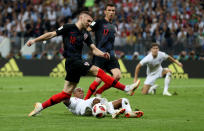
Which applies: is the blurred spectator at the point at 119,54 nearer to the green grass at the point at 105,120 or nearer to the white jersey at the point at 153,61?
the white jersey at the point at 153,61

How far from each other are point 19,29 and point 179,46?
10810 millimetres

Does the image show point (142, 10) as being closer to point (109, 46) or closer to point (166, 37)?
point (166, 37)

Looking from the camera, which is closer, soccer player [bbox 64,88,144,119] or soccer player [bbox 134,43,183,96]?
soccer player [bbox 64,88,144,119]

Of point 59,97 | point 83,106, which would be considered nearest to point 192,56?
point 83,106

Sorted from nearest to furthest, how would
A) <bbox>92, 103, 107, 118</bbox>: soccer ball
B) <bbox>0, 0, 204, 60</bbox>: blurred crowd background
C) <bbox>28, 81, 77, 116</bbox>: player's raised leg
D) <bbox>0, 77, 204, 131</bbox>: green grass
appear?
<bbox>0, 77, 204, 131</bbox>: green grass, <bbox>92, 103, 107, 118</bbox>: soccer ball, <bbox>28, 81, 77, 116</bbox>: player's raised leg, <bbox>0, 0, 204, 60</bbox>: blurred crowd background

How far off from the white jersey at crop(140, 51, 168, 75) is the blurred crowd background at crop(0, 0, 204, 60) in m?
8.58

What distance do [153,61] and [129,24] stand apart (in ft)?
41.8

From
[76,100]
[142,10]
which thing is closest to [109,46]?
[76,100]

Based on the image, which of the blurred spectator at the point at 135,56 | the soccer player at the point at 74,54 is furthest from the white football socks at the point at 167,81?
the blurred spectator at the point at 135,56

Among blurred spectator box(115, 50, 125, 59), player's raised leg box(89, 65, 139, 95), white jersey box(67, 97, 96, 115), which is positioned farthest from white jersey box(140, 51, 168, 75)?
blurred spectator box(115, 50, 125, 59)

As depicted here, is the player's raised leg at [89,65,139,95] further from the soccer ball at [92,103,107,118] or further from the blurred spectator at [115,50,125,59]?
the blurred spectator at [115,50,125,59]

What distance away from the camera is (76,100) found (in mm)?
10328

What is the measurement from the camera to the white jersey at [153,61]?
1789 centimetres

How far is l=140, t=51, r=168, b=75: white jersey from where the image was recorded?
17.9m
